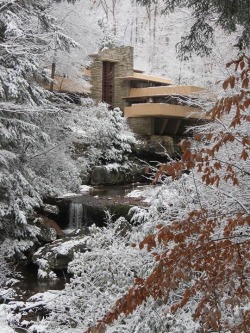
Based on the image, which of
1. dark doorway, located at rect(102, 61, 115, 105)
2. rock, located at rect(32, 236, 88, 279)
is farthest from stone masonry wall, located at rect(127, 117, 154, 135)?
rock, located at rect(32, 236, 88, 279)

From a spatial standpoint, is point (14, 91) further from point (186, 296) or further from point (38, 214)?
point (186, 296)

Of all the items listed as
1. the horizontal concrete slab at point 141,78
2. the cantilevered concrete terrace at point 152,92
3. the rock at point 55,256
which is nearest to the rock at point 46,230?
the rock at point 55,256

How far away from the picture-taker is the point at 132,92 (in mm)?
26188

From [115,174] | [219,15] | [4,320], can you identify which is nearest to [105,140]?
[115,174]

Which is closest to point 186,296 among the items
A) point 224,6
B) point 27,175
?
point 224,6

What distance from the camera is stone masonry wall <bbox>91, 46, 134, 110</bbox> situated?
26.1 meters

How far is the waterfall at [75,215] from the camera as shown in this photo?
14.1m

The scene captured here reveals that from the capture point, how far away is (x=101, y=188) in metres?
18.7

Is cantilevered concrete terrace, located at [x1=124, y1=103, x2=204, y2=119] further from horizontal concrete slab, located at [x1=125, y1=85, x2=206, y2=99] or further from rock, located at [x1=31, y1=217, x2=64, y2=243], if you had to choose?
rock, located at [x1=31, y1=217, x2=64, y2=243]

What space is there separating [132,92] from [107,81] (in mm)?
1903

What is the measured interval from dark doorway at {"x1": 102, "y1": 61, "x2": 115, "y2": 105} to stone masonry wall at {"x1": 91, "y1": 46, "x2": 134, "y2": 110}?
30 centimetres

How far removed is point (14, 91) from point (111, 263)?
5.39 m

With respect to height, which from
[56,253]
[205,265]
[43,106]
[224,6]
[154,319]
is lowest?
[56,253]

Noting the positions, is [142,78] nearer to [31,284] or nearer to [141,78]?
[141,78]
